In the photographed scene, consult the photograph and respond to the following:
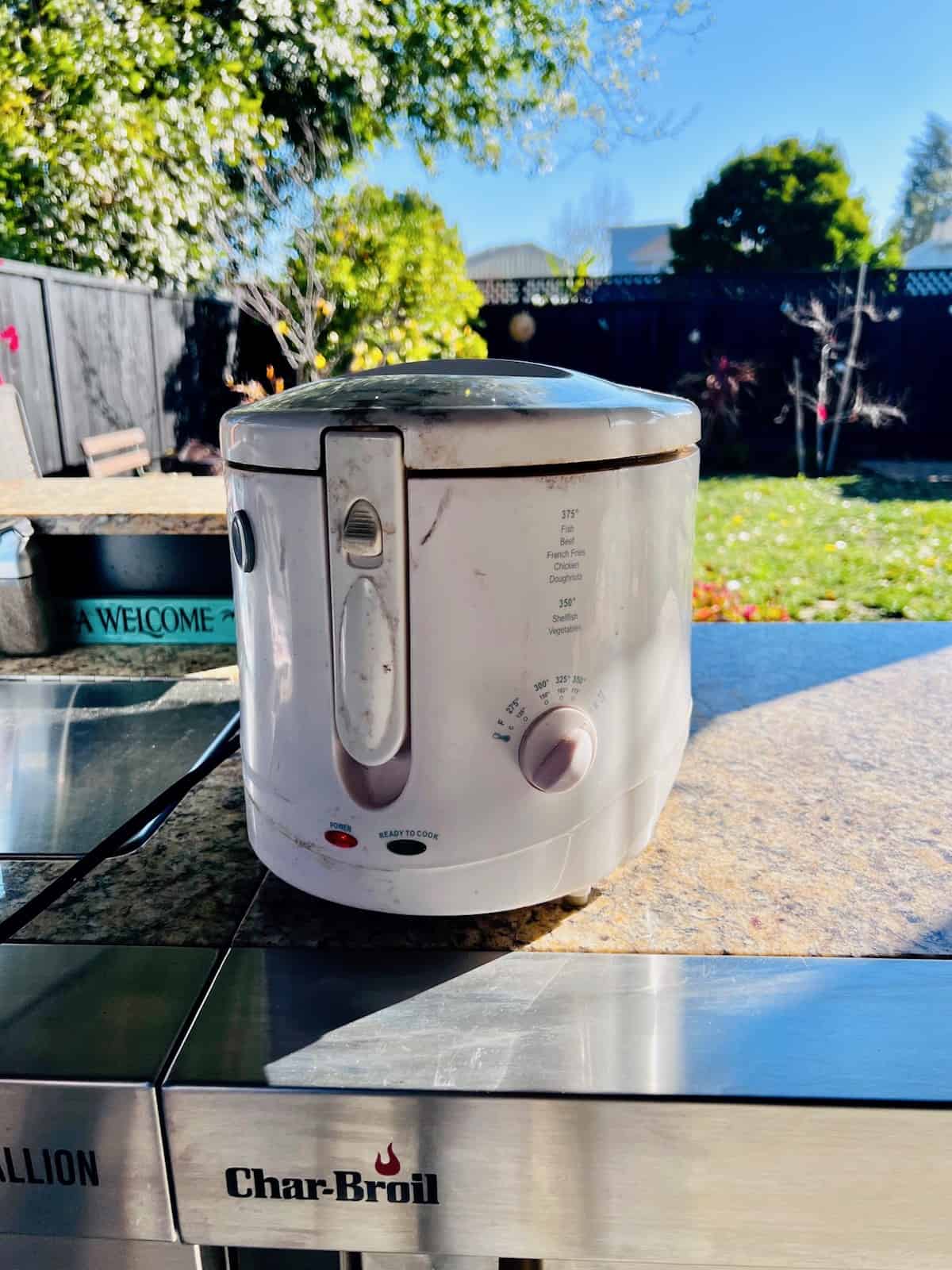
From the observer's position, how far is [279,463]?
0.44 meters

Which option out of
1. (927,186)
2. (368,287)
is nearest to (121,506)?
(368,287)

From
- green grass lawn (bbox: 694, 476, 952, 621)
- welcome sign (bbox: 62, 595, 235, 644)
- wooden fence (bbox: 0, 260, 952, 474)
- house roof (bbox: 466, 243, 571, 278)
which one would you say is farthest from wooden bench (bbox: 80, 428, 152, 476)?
house roof (bbox: 466, 243, 571, 278)

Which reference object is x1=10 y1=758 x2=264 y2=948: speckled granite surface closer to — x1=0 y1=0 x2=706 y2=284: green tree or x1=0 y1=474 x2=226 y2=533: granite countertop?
x1=0 y1=474 x2=226 y2=533: granite countertop

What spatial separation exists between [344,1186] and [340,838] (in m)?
0.15

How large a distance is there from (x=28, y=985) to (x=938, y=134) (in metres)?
35.9

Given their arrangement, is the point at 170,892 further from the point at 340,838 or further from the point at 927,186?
the point at 927,186

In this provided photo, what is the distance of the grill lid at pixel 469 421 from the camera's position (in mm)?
415

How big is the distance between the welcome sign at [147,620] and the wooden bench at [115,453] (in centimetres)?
292

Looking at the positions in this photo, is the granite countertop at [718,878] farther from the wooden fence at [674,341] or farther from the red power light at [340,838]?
the wooden fence at [674,341]

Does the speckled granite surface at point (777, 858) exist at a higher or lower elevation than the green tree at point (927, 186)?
lower

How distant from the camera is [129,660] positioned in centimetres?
104

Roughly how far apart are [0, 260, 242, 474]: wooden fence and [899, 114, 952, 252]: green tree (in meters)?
27.1

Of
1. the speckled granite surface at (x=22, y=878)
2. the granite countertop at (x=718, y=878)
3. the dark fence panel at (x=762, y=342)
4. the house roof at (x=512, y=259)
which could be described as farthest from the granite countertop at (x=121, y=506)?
the house roof at (x=512, y=259)

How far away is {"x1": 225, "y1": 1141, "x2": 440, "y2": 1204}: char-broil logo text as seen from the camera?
0.42 metres
